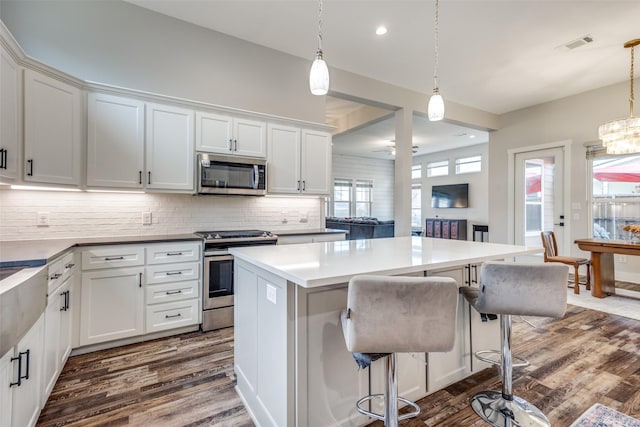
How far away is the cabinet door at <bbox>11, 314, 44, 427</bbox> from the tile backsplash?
1434 millimetres

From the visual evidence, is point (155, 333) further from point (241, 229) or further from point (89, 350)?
point (241, 229)

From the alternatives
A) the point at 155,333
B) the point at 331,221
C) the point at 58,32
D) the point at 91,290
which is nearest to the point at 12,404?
the point at 91,290

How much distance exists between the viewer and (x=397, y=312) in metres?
1.22

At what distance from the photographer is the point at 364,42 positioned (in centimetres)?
362

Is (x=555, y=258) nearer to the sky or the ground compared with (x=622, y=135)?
nearer to the ground

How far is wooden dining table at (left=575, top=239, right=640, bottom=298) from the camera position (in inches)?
156

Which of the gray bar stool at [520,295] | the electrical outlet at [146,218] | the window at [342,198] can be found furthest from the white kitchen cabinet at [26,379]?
the window at [342,198]

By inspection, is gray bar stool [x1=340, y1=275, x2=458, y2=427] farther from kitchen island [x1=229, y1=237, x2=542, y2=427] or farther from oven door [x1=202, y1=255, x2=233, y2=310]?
oven door [x1=202, y1=255, x2=233, y2=310]

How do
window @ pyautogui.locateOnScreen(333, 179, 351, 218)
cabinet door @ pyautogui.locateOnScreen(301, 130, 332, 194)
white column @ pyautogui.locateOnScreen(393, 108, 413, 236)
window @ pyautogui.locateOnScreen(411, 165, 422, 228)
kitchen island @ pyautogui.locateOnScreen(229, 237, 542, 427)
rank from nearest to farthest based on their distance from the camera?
kitchen island @ pyautogui.locateOnScreen(229, 237, 542, 427)
cabinet door @ pyautogui.locateOnScreen(301, 130, 332, 194)
white column @ pyautogui.locateOnScreen(393, 108, 413, 236)
window @ pyautogui.locateOnScreen(333, 179, 351, 218)
window @ pyautogui.locateOnScreen(411, 165, 422, 228)

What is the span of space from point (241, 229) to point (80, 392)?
207cm

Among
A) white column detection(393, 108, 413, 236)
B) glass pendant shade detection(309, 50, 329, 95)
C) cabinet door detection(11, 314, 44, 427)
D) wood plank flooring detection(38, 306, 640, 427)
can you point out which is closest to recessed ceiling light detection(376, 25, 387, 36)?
white column detection(393, 108, 413, 236)

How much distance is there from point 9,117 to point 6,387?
1.80 metres

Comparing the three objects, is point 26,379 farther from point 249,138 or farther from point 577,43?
point 577,43

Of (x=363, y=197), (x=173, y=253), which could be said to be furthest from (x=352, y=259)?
(x=363, y=197)
